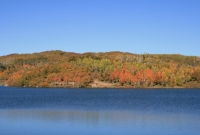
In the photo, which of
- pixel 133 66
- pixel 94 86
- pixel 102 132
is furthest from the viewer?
pixel 133 66

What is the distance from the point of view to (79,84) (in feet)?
587

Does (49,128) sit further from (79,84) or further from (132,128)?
(79,84)

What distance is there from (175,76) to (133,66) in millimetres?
26706

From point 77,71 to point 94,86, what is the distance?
1367 centimetres

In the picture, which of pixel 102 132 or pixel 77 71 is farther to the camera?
pixel 77 71

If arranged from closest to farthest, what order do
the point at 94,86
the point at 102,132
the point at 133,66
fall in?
the point at 102,132 → the point at 94,86 → the point at 133,66

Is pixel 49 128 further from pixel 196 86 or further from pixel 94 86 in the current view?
pixel 196 86

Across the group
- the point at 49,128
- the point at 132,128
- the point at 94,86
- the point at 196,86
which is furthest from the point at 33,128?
the point at 196,86

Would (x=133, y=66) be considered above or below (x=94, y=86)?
above

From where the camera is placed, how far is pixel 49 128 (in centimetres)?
3045

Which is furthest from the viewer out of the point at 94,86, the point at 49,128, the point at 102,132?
the point at 94,86

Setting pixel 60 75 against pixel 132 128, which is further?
pixel 60 75

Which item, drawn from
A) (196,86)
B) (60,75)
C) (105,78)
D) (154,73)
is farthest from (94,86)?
(196,86)

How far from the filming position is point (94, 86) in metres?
176
